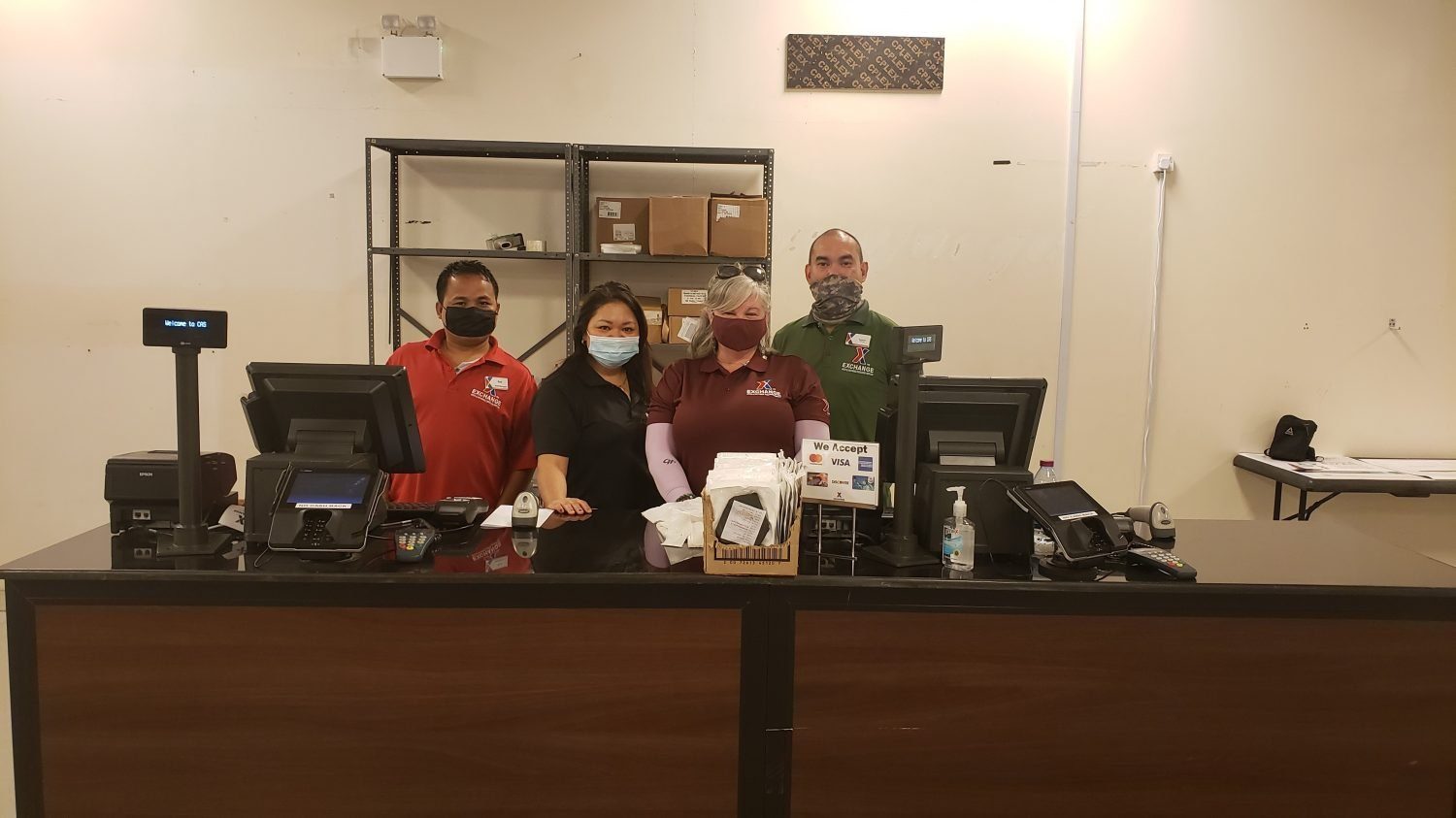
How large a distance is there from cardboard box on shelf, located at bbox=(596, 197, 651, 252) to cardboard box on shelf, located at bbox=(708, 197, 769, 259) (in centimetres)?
33

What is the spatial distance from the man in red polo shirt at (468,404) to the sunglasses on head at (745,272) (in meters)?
0.79

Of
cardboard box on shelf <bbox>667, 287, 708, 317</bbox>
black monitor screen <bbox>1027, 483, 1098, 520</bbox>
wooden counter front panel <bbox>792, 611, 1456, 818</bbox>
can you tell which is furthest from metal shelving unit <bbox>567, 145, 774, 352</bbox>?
wooden counter front panel <bbox>792, 611, 1456, 818</bbox>

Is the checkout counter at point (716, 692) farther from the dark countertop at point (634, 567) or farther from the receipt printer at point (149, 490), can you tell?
the receipt printer at point (149, 490)

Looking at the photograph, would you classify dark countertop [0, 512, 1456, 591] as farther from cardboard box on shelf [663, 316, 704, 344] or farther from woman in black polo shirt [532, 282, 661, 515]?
cardboard box on shelf [663, 316, 704, 344]

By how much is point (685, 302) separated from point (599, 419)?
3.50 ft

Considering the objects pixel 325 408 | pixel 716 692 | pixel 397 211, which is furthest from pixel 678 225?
pixel 716 692

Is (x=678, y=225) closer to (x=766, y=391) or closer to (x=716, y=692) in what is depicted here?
(x=766, y=391)

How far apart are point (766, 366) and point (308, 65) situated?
2.62 metres

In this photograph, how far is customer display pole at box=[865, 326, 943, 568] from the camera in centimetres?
177

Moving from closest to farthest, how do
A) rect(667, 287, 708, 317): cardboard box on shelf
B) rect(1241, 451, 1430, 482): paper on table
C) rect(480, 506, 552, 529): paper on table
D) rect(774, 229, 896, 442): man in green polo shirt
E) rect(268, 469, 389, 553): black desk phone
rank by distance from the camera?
rect(268, 469, 389, 553): black desk phone, rect(480, 506, 552, 529): paper on table, rect(774, 229, 896, 442): man in green polo shirt, rect(1241, 451, 1430, 482): paper on table, rect(667, 287, 708, 317): cardboard box on shelf

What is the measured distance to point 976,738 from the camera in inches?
65.9

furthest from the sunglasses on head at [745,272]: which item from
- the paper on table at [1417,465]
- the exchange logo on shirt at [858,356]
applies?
the paper on table at [1417,465]

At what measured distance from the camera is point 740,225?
11.2 ft

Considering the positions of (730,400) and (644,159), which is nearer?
(730,400)
